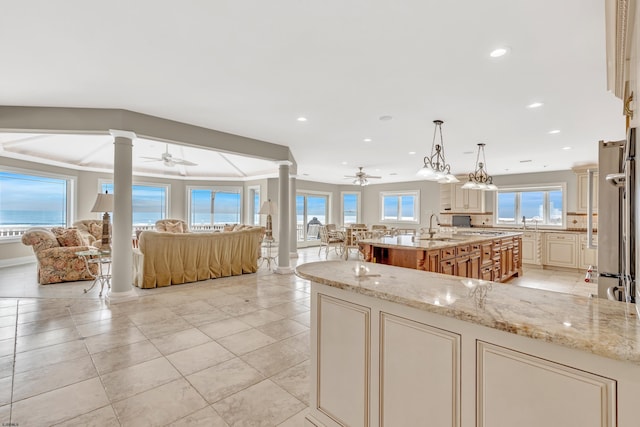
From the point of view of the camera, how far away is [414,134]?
4.79m

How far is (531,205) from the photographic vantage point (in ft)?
26.8

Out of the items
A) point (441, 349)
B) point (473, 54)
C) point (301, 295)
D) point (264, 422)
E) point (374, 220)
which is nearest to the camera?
point (441, 349)

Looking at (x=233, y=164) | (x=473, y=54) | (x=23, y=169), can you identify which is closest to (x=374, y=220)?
(x=233, y=164)

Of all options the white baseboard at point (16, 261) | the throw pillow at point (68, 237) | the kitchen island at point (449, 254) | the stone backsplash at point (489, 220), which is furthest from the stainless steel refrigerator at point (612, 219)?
the white baseboard at point (16, 261)

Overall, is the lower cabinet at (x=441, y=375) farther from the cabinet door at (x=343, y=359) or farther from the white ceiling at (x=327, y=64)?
the white ceiling at (x=327, y=64)

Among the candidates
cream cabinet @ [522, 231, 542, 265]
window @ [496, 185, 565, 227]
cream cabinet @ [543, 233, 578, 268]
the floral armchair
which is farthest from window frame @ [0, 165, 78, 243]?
cream cabinet @ [543, 233, 578, 268]

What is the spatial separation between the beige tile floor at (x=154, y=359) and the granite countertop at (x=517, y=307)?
1.07 m

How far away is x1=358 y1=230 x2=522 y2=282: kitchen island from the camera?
138 inches

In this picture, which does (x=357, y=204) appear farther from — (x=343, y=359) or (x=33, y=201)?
(x=343, y=359)

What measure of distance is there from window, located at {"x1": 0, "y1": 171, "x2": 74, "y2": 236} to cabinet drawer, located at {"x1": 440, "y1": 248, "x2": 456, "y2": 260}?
869cm

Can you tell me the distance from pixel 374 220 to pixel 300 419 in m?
9.96

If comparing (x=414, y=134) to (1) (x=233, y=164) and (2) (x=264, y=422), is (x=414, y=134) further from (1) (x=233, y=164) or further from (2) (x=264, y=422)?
(1) (x=233, y=164)

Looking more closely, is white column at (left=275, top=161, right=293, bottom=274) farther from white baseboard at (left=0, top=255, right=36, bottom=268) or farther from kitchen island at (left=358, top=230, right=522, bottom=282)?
white baseboard at (left=0, top=255, right=36, bottom=268)

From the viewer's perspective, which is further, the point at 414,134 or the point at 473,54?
the point at 414,134
